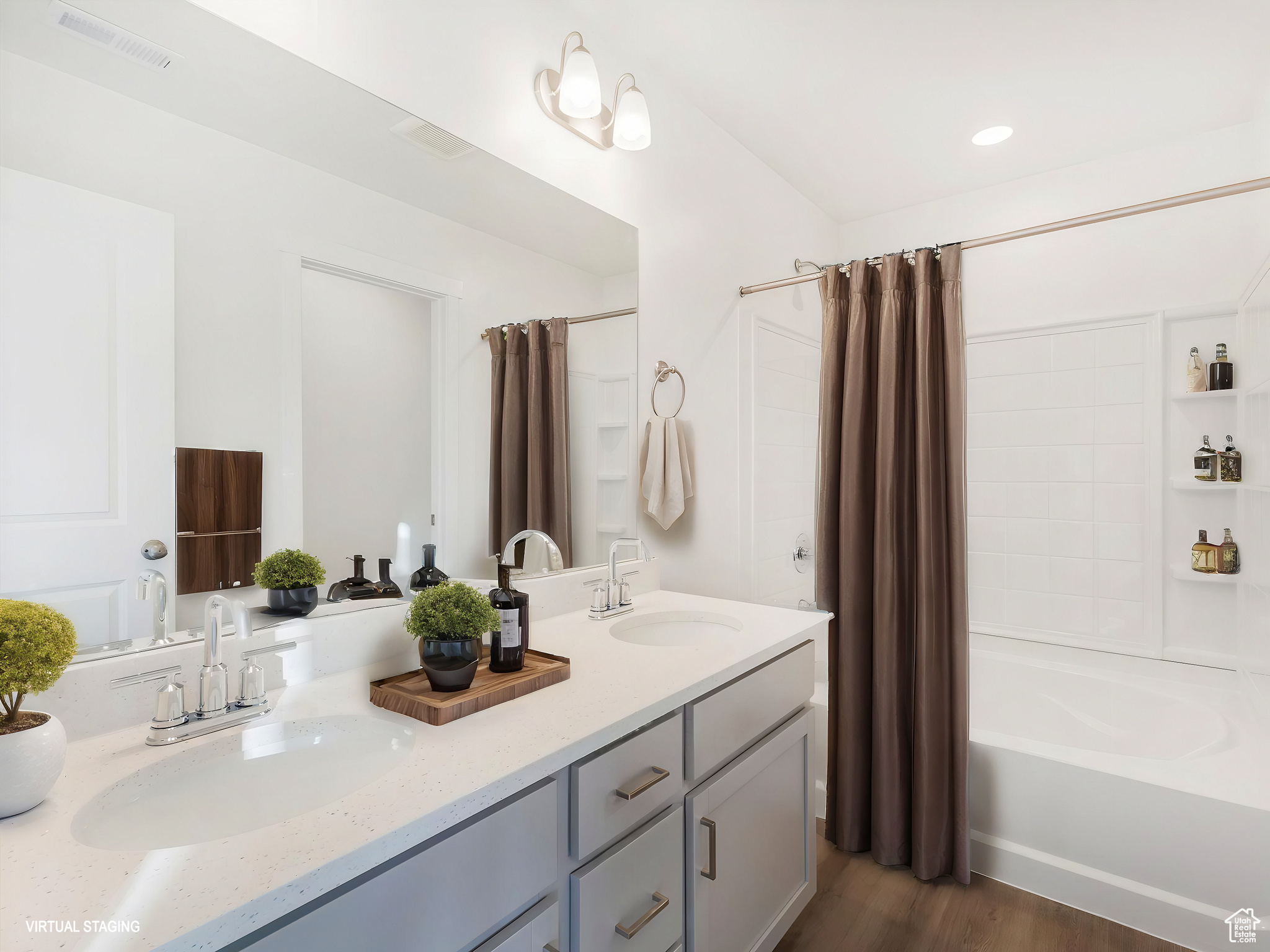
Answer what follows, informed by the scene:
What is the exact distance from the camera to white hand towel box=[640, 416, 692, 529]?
7.40 feet

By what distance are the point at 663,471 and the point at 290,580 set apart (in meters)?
1.30

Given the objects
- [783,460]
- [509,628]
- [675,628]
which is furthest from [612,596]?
[783,460]

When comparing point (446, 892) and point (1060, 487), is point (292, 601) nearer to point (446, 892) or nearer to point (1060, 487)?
point (446, 892)

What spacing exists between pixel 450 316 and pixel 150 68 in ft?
2.12

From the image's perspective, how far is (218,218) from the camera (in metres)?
1.12

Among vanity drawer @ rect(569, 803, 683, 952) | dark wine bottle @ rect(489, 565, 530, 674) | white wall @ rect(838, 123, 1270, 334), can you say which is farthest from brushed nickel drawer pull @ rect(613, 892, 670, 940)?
white wall @ rect(838, 123, 1270, 334)

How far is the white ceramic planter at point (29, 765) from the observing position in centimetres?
72

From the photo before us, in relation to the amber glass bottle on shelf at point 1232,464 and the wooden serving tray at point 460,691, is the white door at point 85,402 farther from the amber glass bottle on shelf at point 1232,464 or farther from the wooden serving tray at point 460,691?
the amber glass bottle on shelf at point 1232,464

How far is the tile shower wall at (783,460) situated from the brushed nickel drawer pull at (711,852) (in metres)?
1.40

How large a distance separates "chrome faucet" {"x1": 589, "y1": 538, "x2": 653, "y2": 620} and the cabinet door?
0.53 metres

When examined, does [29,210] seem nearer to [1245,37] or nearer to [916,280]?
[916,280]

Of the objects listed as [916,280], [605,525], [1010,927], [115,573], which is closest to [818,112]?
[916,280]

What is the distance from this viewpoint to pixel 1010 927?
5.92ft

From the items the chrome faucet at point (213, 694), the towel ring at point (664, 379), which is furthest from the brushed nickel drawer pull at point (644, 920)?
the towel ring at point (664, 379)
